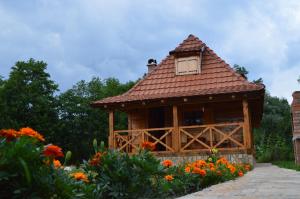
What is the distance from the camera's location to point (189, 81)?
1530 cm

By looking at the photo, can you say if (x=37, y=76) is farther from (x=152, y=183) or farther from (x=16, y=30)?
(x=152, y=183)

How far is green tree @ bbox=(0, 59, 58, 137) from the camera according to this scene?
21.4 metres

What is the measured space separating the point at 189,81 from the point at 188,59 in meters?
1.02

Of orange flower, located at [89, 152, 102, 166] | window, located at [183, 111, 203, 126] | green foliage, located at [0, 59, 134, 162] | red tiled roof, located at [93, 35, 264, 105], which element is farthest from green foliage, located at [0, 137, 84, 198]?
green foliage, located at [0, 59, 134, 162]

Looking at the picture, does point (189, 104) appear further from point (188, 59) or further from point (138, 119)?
→ point (138, 119)

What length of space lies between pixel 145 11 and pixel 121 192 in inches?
317

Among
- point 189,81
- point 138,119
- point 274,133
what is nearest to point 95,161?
point 189,81

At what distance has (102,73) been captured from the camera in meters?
40.1

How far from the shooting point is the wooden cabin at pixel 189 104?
13469 millimetres

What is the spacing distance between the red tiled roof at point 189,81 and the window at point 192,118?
127cm

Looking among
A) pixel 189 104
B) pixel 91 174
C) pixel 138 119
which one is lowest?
pixel 91 174

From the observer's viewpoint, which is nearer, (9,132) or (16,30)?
(9,132)

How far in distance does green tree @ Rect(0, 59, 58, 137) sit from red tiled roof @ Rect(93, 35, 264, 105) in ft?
26.5

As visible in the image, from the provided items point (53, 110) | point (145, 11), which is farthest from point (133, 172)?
point (53, 110)
